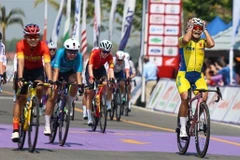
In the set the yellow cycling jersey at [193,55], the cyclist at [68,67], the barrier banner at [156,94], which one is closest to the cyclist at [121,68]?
the barrier banner at [156,94]

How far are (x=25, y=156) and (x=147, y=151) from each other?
2.44 meters

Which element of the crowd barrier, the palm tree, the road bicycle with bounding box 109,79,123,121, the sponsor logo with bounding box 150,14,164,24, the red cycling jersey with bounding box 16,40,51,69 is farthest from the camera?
the palm tree

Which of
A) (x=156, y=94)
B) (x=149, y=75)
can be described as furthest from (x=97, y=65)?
A: (x=149, y=75)

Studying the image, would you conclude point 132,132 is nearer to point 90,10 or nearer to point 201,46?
point 201,46

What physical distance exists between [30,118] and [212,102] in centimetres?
1242

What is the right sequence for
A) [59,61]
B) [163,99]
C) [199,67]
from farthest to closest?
1. [163,99]
2. [59,61]
3. [199,67]

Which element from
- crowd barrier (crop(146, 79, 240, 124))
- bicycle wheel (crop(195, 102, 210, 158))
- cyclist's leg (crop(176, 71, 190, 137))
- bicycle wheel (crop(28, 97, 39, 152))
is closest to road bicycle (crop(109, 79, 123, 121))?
crowd barrier (crop(146, 79, 240, 124))

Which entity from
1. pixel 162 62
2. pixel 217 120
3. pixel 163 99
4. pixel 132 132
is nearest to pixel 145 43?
Result: pixel 162 62

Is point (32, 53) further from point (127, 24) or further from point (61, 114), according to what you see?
point (127, 24)

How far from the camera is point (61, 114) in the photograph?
15.5 m

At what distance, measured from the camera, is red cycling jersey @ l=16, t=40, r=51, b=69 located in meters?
14.4

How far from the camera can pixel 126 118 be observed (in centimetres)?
2458

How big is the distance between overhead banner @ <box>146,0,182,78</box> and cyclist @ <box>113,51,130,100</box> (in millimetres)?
8754

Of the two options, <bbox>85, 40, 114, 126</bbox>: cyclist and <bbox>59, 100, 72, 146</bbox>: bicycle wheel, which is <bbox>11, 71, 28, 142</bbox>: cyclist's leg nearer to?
<bbox>59, 100, 72, 146</bbox>: bicycle wheel
